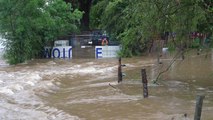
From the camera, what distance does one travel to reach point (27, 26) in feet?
114

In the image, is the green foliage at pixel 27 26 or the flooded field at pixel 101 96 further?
the green foliage at pixel 27 26

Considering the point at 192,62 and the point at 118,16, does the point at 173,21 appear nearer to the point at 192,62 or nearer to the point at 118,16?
the point at 192,62

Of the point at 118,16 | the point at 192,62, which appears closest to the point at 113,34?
the point at 118,16

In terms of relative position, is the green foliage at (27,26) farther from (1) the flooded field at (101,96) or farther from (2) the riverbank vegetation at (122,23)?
(1) the flooded field at (101,96)

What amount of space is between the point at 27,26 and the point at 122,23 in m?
7.74

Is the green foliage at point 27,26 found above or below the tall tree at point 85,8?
below

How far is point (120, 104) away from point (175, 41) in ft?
9.69

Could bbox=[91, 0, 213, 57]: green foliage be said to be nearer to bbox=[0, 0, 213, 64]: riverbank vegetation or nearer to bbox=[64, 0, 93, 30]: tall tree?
bbox=[0, 0, 213, 64]: riverbank vegetation

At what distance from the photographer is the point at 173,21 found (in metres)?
14.1

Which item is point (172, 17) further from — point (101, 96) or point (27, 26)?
point (27, 26)

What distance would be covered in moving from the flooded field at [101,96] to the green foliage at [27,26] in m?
9.72

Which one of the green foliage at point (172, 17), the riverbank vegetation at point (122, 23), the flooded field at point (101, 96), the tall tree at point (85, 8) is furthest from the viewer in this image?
the tall tree at point (85, 8)

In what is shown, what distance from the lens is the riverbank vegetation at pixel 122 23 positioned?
45.1ft

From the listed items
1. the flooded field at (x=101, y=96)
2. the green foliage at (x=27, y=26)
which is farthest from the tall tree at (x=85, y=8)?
the flooded field at (x=101, y=96)
